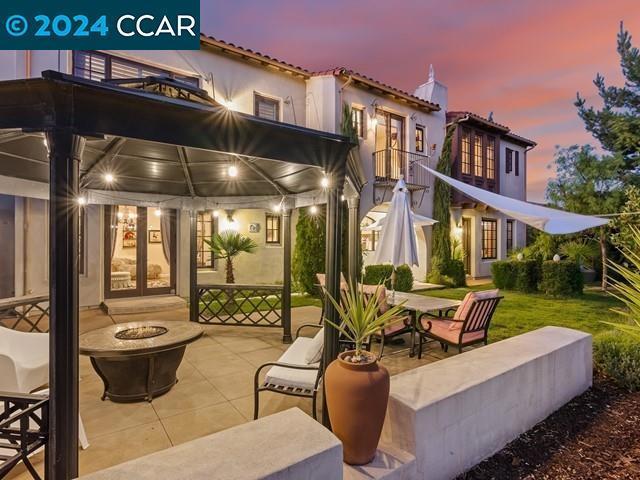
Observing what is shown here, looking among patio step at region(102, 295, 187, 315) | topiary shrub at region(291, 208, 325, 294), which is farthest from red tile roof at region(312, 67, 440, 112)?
patio step at region(102, 295, 187, 315)

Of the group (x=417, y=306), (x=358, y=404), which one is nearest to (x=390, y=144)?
(x=417, y=306)

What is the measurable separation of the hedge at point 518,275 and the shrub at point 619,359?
271 inches

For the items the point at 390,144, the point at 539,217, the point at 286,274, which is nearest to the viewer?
the point at 539,217

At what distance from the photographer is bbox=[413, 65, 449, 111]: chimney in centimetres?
1366

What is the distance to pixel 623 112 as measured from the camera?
41.4 ft

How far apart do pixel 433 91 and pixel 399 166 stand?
3755mm

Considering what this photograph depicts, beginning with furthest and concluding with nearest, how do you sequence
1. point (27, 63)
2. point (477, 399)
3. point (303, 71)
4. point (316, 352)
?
point (303, 71), point (27, 63), point (316, 352), point (477, 399)

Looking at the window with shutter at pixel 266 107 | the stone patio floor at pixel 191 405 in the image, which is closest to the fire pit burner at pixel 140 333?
the stone patio floor at pixel 191 405

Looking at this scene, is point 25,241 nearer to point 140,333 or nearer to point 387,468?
point 140,333

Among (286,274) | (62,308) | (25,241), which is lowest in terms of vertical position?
(286,274)

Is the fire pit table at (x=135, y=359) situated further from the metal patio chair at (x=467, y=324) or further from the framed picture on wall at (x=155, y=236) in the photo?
the framed picture on wall at (x=155, y=236)

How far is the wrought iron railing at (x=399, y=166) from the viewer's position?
1201cm

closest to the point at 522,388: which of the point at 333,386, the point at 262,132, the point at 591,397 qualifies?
the point at 591,397

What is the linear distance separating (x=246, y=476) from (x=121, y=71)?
9.33m
